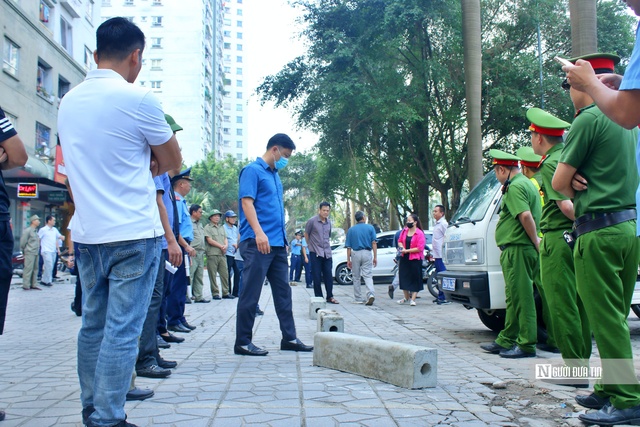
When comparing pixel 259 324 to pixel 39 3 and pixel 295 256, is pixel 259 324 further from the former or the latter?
pixel 39 3

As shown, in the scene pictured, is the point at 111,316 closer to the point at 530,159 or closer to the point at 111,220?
the point at 111,220

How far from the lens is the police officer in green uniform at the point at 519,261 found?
5422 mm

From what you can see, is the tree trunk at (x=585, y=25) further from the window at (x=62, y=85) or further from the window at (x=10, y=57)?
the window at (x=62, y=85)

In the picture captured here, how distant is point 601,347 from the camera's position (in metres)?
3.38

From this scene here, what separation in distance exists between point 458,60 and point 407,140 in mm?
3575

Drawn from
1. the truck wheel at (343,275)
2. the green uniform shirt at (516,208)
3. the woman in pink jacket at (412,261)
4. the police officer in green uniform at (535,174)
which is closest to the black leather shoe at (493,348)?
the police officer in green uniform at (535,174)

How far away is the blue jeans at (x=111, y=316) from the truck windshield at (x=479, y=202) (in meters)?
4.83

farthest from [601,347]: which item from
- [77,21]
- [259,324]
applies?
[77,21]

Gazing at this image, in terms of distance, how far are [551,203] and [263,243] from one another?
2497 millimetres

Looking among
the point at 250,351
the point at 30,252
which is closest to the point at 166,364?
the point at 250,351

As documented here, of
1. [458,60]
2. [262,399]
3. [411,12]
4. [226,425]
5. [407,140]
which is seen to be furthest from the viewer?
[407,140]

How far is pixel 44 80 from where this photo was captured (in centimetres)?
2678

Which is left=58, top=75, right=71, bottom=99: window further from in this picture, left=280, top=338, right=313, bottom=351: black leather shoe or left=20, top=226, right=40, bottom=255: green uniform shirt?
left=280, top=338, right=313, bottom=351: black leather shoe

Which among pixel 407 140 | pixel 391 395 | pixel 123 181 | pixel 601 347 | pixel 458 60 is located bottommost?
pixel 391 395
